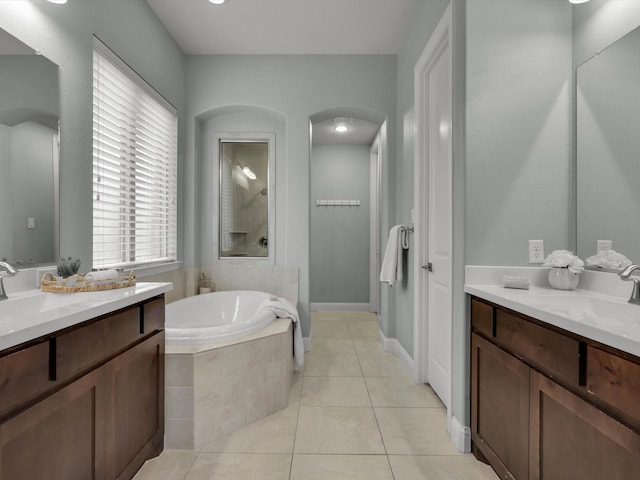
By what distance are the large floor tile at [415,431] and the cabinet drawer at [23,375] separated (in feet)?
5.15

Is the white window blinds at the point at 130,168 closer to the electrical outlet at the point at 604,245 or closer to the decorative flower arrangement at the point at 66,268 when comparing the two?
the decorative flower arrangement at the point at 66,268

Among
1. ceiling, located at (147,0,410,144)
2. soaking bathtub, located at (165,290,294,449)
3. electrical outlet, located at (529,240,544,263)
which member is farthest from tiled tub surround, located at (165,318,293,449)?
ceiling, located at (147,0,410,144)

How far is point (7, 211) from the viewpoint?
1398mm

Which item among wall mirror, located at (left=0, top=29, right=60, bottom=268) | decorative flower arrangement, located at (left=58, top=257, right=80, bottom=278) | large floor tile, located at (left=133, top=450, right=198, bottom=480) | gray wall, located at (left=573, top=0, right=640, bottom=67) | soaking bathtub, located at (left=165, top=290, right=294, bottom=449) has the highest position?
gray wall, located at (left=573, top=0, right=640, bottom=67)

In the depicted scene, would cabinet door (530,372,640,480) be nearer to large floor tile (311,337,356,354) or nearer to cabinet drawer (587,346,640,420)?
cabinet drawer (587,346,640,420)

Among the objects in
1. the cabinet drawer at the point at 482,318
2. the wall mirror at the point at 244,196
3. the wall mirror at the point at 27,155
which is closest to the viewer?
the wall mirror at the point at 27,155

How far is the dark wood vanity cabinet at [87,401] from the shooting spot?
33.8 inches

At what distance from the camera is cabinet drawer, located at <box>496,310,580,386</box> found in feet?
3.34

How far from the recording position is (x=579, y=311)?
3.70 ft

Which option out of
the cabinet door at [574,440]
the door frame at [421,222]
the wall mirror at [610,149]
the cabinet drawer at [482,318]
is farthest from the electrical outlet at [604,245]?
the door frame at [421,222]

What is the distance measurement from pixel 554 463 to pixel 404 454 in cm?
81

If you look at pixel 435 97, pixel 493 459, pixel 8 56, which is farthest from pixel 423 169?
pixel 8 56

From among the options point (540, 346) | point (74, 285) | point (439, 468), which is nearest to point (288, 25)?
point (74, 285)

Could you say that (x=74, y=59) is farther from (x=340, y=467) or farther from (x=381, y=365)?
(x=381, y=365)
